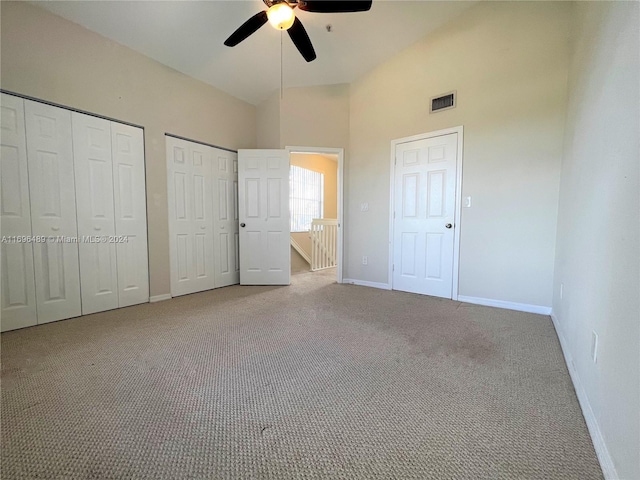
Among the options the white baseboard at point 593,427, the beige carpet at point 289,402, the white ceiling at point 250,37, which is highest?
the white ceiling at point 250,37

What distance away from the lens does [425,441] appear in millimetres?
1166

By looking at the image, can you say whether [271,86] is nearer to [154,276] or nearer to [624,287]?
[154,276]

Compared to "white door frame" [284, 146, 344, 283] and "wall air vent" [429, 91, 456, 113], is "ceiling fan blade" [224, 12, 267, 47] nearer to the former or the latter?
"white door frame" [284, 146, 344, 283]

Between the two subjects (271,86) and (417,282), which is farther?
(271,86)

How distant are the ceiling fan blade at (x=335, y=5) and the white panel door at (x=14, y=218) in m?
2.49

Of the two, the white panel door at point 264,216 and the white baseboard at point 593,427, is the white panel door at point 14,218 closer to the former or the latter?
the white panel door at point 264,216

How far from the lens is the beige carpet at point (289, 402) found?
1.06 metres

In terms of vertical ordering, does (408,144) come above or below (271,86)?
below

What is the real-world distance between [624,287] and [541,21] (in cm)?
303

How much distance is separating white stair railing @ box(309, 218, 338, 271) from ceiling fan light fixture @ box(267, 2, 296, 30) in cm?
356

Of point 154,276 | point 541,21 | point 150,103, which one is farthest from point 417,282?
point 150,103

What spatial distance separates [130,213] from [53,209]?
0.63 metres

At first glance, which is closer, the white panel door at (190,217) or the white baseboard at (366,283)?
the white panel door at (190,217)

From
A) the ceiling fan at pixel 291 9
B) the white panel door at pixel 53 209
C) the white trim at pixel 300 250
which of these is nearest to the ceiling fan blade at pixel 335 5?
the ceiling fan at pixel 291 9
